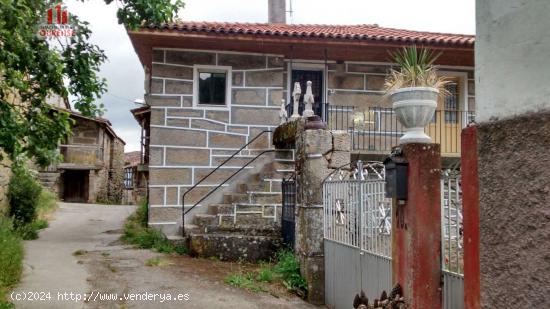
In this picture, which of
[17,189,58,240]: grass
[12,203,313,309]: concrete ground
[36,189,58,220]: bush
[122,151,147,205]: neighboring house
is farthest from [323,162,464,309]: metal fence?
[122,151,147,205]: neighboring house

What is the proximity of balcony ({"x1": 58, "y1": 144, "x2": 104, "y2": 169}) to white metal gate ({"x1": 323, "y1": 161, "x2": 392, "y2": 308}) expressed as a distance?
23.0 metres

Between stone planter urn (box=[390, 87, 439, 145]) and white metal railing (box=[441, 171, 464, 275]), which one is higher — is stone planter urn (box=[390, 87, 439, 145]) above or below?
above

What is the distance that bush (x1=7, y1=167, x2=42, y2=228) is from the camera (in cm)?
1128

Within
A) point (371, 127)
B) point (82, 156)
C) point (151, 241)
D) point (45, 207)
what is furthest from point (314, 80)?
point (82, 156)

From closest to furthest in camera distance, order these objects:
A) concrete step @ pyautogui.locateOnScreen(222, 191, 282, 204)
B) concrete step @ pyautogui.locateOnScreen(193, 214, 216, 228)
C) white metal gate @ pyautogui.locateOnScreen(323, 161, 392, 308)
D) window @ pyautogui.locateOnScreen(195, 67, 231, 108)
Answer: white metal gate @ pyautogui.locateOnScreen(323, 161, 392, 308)
concrete step @ pyautogui.locateOnScreen(222, 191, 282, 204)
concrete step @ pyautogui.locateOnScreen(193, 214, 216, 228)
window @ pyautogui.locateOnScreen(195, 67, 231, 108)

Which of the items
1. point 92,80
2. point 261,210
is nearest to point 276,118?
point 261,210

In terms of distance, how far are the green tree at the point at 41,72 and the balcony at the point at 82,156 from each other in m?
21.8

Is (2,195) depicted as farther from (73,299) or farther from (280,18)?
(280,18)

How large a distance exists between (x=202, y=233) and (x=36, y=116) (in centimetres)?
427

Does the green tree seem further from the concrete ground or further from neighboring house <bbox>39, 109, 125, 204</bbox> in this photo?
neighboring house <bbox>39, 109, 125, 204</bbox>

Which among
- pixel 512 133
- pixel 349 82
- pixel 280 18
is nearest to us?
pixel 512 133

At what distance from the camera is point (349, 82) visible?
37.9 ft

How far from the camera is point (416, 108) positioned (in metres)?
3.57

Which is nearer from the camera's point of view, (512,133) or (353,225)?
(512,133)
